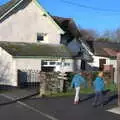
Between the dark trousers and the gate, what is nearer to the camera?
the dark trousers

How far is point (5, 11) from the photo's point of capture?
35.4 m

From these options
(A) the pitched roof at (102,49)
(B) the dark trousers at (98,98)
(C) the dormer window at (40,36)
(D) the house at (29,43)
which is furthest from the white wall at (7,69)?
(B) the dark trousers at (98,98)

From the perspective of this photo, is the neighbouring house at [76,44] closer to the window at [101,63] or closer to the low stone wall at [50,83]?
the window at [101,63]

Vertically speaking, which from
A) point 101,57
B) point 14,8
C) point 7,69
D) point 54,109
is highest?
point 14,8

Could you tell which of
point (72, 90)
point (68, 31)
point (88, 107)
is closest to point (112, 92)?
point (72, 90)

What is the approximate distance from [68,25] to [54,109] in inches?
1037

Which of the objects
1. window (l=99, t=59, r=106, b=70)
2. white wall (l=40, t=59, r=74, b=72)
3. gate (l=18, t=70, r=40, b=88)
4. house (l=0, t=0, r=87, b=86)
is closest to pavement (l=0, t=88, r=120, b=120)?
gate (l=18, t=70, r=40, b=88)

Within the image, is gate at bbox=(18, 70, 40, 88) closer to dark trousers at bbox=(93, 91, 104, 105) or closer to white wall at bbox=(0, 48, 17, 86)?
white wall at bbox=(0, 48, 17, 86)

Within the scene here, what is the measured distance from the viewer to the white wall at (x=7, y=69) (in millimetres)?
33625

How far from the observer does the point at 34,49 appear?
35562mm

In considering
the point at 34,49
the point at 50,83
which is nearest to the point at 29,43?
the point at 34,49

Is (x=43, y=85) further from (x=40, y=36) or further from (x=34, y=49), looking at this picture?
(x=40, y=36)

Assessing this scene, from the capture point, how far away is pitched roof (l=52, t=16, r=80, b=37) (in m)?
43.0

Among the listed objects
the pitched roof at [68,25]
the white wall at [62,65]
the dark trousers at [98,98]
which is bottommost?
the dark trousers at [98,98]
